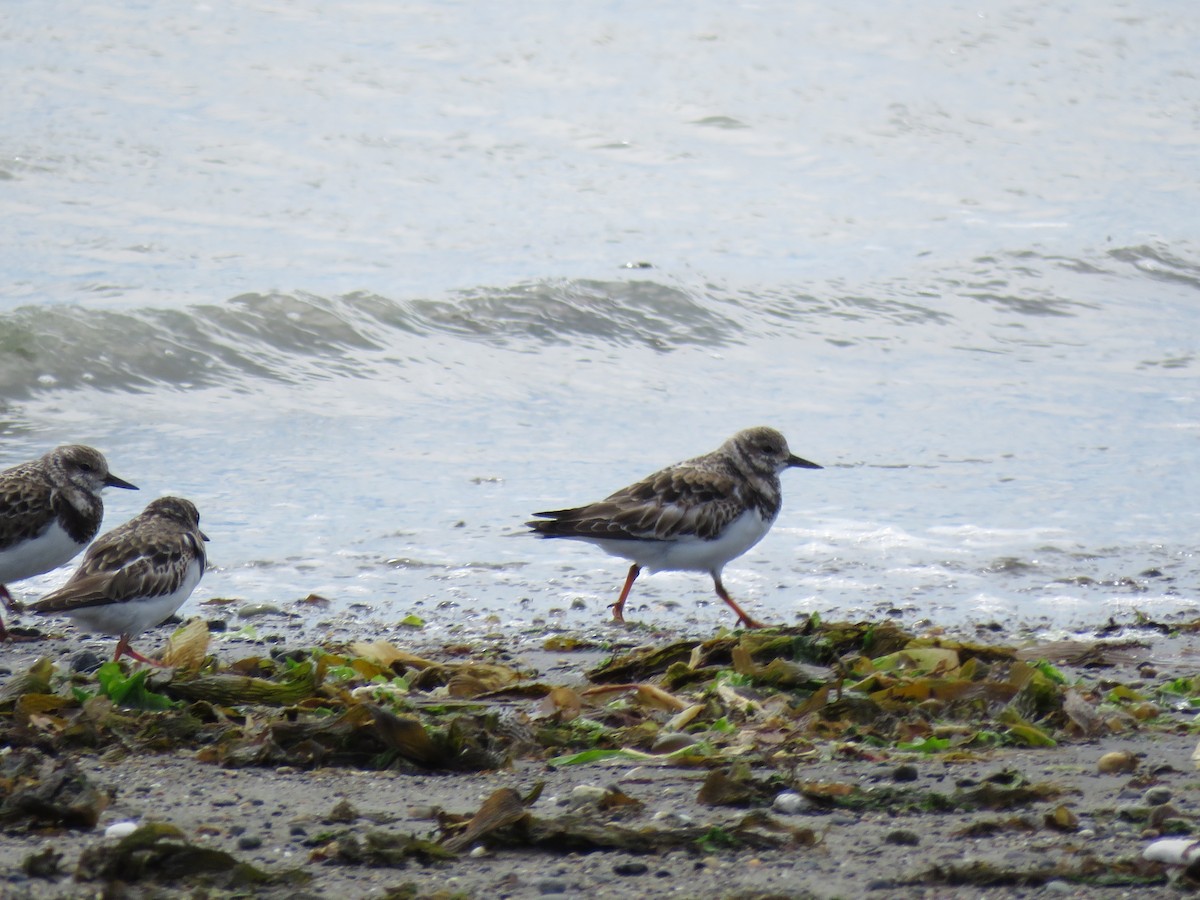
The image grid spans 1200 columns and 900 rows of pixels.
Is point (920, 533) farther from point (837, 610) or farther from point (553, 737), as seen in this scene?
point (553, 737)

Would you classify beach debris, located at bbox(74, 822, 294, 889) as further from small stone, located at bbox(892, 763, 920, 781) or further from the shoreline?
small stone, located at bbox(892, 763, 920, 781)

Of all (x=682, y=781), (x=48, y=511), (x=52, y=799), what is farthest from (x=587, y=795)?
(x=48, y=511)

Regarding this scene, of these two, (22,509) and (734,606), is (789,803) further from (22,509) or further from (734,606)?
(22,509)

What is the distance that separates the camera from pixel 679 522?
16.9 ft

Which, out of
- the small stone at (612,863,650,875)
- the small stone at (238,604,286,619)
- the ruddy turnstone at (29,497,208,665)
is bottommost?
the small stone at (238,604,286,619)

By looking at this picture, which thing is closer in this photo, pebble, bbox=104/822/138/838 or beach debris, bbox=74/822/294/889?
beach debris, bbox=74/822/294/889

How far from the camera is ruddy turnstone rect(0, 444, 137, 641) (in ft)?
15.8

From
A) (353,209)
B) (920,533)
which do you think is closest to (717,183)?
A: (353,209)

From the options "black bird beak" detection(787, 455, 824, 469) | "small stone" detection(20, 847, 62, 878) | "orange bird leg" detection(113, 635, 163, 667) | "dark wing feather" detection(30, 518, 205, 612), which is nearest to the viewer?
"small stone" detection(20, 847, 62, 878)

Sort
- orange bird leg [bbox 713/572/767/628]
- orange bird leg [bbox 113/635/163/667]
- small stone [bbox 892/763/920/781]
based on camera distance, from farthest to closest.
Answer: orange bird leg [bbox 713/572/767/628] < orange bird leg [bbox 113/635/163/667] < small stone [bbox 892/763/920/781]

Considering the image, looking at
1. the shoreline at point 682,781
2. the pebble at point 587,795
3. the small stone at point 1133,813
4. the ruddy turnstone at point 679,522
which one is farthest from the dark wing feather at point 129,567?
the small stone at point 1133,813

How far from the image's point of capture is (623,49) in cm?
1531

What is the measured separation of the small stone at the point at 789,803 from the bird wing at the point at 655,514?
2307 mm

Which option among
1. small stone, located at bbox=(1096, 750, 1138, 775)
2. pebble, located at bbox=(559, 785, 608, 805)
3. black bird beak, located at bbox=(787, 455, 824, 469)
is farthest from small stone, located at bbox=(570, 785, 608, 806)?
black bird beak, located at bbox=(787, 455, 824, 469)
